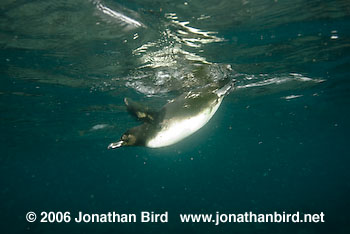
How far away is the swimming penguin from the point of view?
386cm

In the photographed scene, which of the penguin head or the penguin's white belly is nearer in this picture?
the penguin head

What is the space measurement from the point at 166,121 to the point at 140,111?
0.49m

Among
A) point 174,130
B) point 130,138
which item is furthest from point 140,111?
point 174,130

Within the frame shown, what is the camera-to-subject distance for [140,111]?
12.5 ft

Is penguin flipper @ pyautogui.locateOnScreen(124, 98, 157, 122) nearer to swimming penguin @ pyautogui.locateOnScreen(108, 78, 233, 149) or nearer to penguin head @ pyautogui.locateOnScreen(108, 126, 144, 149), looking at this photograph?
swimming penguin @ pyautogui.locateOnScreen(108, 78, 233, 149)

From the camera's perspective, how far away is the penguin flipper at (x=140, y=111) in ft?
12.4

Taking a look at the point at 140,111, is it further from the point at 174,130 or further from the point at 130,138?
the point at 174,130

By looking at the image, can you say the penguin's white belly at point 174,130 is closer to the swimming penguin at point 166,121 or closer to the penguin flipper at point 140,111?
the swimming penguin at point 166,121

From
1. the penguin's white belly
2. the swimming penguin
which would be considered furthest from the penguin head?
the penguin's white belly

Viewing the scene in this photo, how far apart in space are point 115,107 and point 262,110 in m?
15.5

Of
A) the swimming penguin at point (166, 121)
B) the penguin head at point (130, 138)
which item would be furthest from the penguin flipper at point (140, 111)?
the penguin head at point (130, 138)

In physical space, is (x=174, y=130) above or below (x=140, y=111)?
below

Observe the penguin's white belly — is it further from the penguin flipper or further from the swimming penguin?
the penguin flipper

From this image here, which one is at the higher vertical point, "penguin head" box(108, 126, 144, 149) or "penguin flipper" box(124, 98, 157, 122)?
"penguin flipper" box(124, 98, 157, 122)
